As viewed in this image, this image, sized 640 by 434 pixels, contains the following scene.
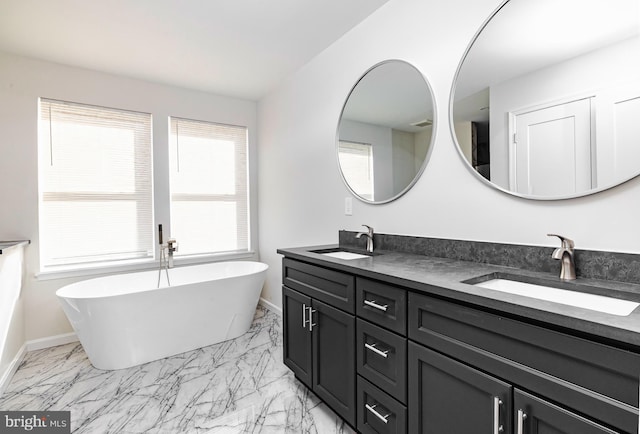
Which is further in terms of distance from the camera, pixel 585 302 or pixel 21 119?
pixel 21 119

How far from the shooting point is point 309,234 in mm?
3002

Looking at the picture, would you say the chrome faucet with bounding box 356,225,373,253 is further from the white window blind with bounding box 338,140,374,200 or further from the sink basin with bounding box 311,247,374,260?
the white window blind with bounding box 338,140,374,200

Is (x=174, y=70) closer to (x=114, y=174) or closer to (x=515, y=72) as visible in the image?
(x=114, y=174)

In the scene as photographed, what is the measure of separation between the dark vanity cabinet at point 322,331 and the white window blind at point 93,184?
6.98 ft

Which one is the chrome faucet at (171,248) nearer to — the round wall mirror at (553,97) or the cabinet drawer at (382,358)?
the cabinet drawer at (382,358)

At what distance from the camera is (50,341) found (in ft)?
9.48

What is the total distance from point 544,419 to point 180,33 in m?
3.04

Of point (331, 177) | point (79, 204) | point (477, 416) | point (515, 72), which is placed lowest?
point (477, 416)

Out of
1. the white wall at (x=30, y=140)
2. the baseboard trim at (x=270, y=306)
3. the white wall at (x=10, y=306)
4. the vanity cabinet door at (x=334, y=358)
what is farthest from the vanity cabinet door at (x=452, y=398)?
the white wall at (x=30, y=140)

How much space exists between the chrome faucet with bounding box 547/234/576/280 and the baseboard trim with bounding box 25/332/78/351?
384cm

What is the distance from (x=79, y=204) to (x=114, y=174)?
1.39 ft

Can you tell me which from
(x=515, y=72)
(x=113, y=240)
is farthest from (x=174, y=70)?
(x=515, y=72)

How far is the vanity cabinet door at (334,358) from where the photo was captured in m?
1.59

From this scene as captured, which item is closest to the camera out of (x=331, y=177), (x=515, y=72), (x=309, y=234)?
(x=515, y=72)
